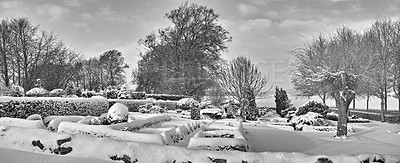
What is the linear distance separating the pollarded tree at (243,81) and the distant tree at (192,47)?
11.8 feet

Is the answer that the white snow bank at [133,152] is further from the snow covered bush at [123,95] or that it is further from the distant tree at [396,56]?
the distant tree at [396,56]

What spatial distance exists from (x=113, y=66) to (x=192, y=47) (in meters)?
20.2

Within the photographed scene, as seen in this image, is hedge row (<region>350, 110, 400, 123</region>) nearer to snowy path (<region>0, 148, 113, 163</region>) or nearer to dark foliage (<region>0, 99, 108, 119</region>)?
dark foliage (<region>0, 99, 108, 119</region>)

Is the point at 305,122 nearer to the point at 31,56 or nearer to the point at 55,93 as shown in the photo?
the point at 55,93

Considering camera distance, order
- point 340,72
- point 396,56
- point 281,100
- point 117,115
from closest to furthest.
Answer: point 117,115 < point 340,72 < point 396,56 < point 281,100

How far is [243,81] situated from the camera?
2131 centimetres

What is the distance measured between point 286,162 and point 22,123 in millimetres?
6049

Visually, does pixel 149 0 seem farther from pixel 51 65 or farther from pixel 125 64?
pixel 125 64

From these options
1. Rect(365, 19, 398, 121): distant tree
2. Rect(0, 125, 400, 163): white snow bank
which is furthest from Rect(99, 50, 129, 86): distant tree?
Rect(0, 125, 400, 163): white snow bank

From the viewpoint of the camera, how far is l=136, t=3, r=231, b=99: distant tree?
25516 millimetres

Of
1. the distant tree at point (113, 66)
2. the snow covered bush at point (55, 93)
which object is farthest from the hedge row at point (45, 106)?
the distant tree at point (113, 66)

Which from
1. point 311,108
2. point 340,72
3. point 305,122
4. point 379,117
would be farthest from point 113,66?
point 340,72

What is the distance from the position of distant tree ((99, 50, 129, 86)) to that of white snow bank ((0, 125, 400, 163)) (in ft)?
123

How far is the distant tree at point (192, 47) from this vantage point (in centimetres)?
2552
